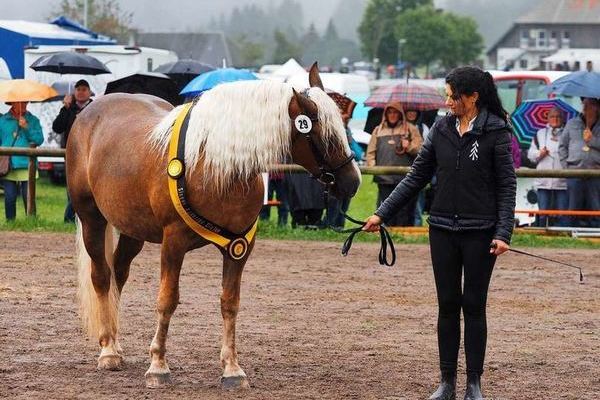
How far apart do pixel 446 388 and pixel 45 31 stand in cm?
2495

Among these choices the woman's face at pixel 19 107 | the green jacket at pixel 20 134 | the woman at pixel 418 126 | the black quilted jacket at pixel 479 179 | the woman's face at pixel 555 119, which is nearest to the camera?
the black quilted jacket at pixel 479 179

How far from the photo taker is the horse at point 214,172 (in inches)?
295

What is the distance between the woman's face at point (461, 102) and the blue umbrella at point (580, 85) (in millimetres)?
8952

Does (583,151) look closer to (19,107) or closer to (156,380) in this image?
(19,107)

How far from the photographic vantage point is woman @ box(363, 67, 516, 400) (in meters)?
7.14

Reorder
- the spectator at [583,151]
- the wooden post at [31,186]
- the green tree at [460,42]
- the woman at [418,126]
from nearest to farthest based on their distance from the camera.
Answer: the spectator at [583,151], the wooden post at [31,186], the woman at [418,126], the green tree at [460,42]

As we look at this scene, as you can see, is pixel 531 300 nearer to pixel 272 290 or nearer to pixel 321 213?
pixel 272 290

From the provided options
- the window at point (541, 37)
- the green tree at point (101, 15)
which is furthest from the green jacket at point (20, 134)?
the window at point (541, 37)

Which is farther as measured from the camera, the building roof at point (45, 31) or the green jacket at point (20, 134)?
the building roof at point (45, 31)

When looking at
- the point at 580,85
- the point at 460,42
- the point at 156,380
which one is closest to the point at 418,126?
the point at 580,85

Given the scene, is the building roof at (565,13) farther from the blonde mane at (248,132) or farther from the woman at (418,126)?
the blonde mane at (248,132)

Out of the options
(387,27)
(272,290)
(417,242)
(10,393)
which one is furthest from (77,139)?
(387,27)

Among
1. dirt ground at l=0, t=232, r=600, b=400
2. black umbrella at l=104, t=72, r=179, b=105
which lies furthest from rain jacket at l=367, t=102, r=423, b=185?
black umbrella at l=104, t=72, r=179, b=105

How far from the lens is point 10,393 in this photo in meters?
7.41
